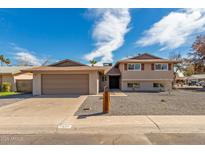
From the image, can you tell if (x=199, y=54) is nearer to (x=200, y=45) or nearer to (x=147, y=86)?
(x=200, y=45)

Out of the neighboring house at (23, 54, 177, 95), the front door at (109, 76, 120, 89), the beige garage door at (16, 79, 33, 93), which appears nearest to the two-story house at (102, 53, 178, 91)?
the neighboring house at (23, 54, 177, 95)

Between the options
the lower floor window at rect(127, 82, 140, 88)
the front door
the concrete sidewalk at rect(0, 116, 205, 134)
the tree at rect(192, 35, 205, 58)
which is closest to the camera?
the concrete sidewalk at rect(0, 116, 205, 134)

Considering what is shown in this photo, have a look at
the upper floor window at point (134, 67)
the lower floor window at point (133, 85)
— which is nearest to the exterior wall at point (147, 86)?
the lower floor window at point (133, 85)

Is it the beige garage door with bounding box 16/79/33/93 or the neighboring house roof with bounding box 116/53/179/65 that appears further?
the beige garage door with bounding box 16/79/33/93

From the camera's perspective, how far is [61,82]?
727 inches

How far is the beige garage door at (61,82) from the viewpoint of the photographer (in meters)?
18.4

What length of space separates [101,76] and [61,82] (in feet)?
33.1

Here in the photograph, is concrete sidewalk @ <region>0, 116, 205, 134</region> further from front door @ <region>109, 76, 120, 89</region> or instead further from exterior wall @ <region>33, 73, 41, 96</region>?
front door @ <region>109, 76, 120, 89</region>

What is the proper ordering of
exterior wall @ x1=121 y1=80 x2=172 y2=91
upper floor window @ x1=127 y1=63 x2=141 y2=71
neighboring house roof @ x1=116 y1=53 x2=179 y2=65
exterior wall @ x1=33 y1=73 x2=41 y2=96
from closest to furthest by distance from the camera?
exterior wall @ x1=33 y1=73 x2=41 y2=96 → neighboring house roof @ x1=116 y1=53 x2=179 y2=65 → upper floor window @ x1=127 y1=63 x2=141 y2=71 → exterior wall @ x1=121 y1=80 x2=172 y2=91

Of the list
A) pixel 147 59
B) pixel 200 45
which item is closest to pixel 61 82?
pixel 147 59

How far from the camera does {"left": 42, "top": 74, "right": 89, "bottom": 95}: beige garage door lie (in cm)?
1842
